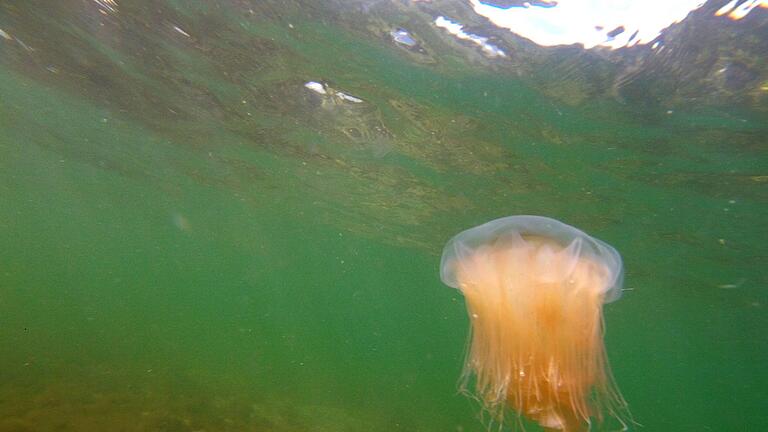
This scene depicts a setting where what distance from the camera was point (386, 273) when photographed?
35.3 m

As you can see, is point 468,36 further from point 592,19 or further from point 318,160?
point 318,160

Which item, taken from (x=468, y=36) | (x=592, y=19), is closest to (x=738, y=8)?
(x=592, y=19)

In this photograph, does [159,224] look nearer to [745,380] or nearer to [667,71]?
[667,71]

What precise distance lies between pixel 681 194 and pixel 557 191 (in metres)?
2.36

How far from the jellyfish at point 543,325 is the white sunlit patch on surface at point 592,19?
3.10 metres

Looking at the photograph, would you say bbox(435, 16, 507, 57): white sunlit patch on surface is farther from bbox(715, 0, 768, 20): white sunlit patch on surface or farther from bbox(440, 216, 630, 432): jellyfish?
bbox(440, 216, 630, 432): jellyfish

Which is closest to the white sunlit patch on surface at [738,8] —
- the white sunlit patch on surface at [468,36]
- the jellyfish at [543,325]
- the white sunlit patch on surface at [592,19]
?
the white sunlit patch on surface at [592,19]

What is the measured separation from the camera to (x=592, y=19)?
5.76 metres

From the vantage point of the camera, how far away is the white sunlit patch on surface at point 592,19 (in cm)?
544

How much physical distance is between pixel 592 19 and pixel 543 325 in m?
4.02

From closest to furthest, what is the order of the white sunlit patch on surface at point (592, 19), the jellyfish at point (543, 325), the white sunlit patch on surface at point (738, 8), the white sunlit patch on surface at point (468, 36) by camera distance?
the jellyfish at point (543, 325) < the white sunlit patch on surface at point (738, 8) < the white sunlit patch on surface at point (592, 19) < the white sunlit patch on surface at point (468, 36)

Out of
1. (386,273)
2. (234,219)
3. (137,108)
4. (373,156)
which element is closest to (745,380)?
(386,273)

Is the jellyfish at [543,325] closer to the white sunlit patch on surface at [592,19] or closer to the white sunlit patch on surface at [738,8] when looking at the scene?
the white sunlit patch on surface at [592,19]

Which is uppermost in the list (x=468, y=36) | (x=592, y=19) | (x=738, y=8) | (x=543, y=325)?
(x=738, y=8)
